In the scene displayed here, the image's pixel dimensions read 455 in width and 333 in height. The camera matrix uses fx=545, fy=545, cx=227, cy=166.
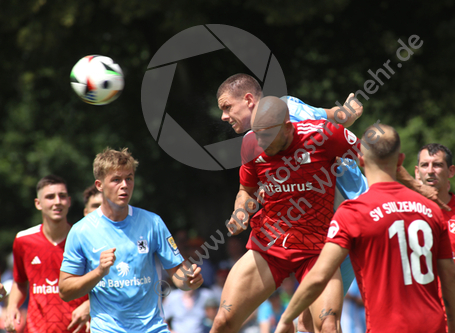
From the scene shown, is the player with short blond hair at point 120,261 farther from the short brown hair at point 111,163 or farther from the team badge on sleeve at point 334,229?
the team badge on sleeve at point 334,229

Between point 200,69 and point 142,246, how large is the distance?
9.86 meters

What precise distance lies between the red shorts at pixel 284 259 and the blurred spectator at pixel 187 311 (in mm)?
4043

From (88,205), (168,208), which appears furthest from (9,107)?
(88,205)

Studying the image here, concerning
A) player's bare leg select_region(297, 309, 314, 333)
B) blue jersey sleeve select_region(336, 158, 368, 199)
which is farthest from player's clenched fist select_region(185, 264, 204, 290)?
blue jersey sleeve select_region(336, 158, 368, 199)

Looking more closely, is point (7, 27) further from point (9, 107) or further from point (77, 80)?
point (77, 80)

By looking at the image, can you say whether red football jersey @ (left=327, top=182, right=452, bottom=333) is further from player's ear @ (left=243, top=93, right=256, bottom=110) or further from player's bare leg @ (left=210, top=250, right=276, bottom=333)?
player's ear @ (left=243, top=93, right=256, bottom=110)

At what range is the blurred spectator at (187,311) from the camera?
8.55 metres

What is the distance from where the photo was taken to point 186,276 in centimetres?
485

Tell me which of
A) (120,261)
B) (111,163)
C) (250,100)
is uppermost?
(250,100)

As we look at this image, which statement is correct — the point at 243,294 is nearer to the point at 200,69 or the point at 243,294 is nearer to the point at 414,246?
the point at 414,246

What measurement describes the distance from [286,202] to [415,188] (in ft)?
3.62

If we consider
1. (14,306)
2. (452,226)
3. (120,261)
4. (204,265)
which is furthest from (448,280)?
(204,265)

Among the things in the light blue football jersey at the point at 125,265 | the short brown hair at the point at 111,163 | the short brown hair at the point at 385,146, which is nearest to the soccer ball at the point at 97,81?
the short brown hair at the point at 111,163

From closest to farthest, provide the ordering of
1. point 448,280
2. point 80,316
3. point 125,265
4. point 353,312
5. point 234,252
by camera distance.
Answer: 1. point 448,280
2. point 125,265
3. point 80,316
4. point 353,312
5. point 234,252
